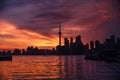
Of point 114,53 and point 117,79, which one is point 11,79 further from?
point 114,53

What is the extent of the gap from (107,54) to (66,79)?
14531cm

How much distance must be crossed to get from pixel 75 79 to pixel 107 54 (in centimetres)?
14497

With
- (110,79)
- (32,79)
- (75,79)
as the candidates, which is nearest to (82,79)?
(75,79)

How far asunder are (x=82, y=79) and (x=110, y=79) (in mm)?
5014

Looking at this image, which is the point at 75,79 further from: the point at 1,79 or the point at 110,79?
the point at 1,79

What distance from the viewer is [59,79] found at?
48.7 meters

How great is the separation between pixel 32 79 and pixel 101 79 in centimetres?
1253

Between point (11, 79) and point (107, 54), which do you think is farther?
point (107, 54)

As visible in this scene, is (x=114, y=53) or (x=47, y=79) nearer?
(x=47, y=79)

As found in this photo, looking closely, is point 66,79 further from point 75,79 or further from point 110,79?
point 110,79

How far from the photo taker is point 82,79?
4850cm

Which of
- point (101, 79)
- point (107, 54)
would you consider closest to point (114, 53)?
point (107, 54)

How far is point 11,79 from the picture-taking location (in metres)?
49.8

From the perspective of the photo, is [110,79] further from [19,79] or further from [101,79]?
[19,79]
